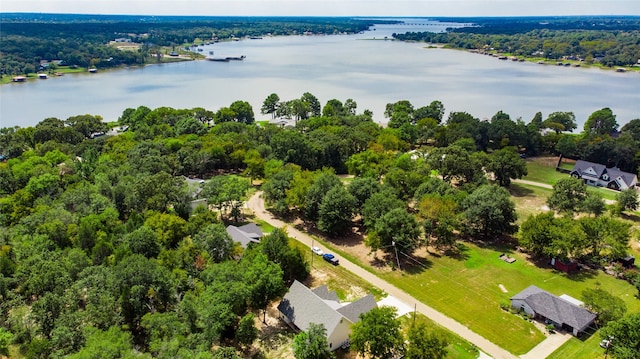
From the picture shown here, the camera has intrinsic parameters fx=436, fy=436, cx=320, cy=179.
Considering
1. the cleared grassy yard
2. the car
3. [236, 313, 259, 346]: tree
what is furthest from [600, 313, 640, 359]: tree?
[236, 313, 259, 346]: tree

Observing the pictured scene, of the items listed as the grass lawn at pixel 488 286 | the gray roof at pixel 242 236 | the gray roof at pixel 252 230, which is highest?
the gray roof at pixel 242 236

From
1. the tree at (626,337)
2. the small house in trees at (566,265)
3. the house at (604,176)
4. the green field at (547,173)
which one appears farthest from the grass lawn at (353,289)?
the house at (604,176)

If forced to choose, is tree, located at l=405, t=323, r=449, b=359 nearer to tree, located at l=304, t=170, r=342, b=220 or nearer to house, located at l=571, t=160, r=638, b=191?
tree, located at l=304, t=170, r=342, b=220

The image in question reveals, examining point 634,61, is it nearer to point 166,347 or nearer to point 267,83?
point 267,83

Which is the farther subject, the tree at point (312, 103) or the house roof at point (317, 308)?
the tree at point (312, 103)

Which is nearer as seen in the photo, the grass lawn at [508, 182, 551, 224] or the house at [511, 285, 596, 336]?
the house at [511, 285, 596, 336]

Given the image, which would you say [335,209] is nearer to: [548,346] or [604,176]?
[548,346]

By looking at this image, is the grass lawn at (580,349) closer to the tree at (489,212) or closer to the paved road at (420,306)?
the paved road at (420,306)
